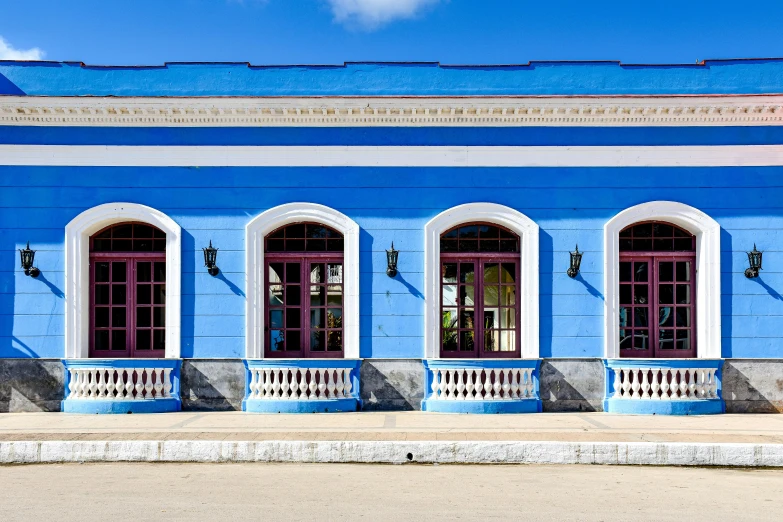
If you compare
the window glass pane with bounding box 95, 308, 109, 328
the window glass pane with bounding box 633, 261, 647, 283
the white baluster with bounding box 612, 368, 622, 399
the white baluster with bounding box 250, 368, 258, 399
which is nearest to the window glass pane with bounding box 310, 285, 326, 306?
the white baluster with bounding box 250, 368, 258, 399

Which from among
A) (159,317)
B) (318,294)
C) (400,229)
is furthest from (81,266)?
(400,229)

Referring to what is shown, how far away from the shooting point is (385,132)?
1086 centimetres

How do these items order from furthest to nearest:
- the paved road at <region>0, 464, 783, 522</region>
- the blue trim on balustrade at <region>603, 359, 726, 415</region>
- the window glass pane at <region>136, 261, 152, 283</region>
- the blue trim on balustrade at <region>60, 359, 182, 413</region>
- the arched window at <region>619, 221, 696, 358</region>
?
1. the window glass pane at <region>136, 261, 152, 283</region>
2. the arched window at <region>619, 221, 696, 358</region>
3. the blue trim on balustrade at <region>60, 359, 182, 413</region>
4. the blue trim on balustrade at <region>603, 359, 726, 415</region>
5. the paved road at <region>0, 464, 783, 522</region>

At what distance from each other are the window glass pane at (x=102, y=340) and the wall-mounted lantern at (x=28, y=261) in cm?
123

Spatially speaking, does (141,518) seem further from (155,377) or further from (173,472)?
(155,377)

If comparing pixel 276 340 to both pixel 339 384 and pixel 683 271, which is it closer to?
pixel 339 384

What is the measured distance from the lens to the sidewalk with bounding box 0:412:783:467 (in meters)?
7.68

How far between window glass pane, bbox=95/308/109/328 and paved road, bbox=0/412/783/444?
54.5 inches

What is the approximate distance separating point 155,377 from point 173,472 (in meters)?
3.67

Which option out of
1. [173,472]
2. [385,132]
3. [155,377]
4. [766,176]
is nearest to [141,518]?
[173,472]

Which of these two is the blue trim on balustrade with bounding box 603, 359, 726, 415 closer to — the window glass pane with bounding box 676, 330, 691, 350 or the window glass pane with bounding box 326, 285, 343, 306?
the window glass pane with bounding box 676, 330, 691, 350

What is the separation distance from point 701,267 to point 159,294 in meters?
7.94

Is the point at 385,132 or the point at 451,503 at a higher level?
the point at 385,132

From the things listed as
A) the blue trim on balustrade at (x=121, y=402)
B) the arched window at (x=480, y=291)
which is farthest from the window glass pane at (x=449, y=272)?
the blue trim on balustrade at (x=121, y=402)
